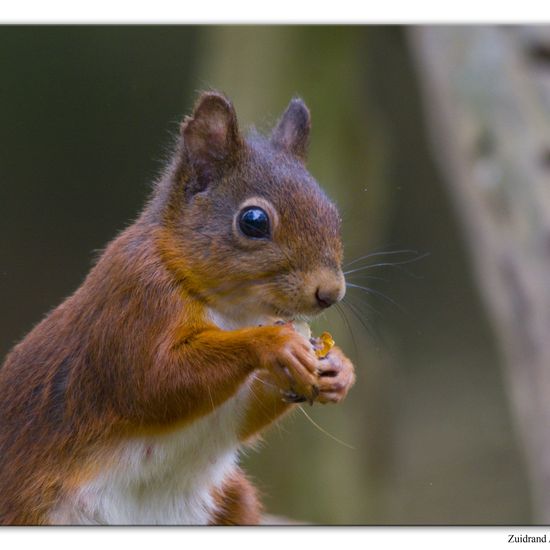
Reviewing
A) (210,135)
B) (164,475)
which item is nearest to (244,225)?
(210,135)

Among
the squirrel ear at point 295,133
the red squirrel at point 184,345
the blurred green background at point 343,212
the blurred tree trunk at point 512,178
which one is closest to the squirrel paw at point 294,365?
the red squirrel at point 184,345

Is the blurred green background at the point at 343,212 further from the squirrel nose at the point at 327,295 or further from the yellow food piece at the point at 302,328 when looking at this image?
the squirrel nose at the point at 327,295

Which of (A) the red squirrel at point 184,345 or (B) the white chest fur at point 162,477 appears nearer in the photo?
(A) the red squirrel at point 184,345

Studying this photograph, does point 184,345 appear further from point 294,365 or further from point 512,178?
point 512,178

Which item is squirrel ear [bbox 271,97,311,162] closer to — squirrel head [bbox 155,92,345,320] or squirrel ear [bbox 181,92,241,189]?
squirrel head [bbox 155,92,345,320]

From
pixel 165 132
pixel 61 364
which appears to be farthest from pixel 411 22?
pixel 61 364

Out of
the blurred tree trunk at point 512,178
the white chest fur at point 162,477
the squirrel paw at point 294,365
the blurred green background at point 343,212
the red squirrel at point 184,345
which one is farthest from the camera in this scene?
the blurred green background at point 343,212
